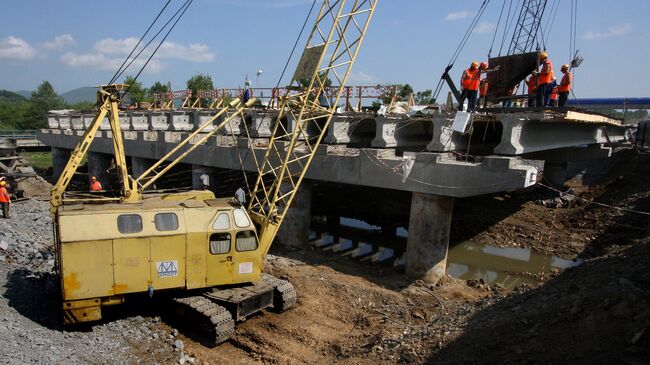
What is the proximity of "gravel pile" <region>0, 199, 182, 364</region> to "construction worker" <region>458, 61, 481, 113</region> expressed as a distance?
11.3 m

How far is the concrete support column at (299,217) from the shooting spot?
1558 cm

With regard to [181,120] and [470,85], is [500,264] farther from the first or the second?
[181,120]

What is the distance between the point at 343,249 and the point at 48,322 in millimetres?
10819

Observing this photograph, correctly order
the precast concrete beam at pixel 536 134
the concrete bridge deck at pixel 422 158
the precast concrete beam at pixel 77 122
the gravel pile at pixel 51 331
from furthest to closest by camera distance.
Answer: the precast concrete beam at pixel 77 122, the precast concrete beam at pixel 536 134, the concrete bridge deck at pixel 422 158, the gravel pile at pixel 51 331

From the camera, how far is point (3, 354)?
6.56 m

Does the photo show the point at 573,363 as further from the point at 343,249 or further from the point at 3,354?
the point at 343,249

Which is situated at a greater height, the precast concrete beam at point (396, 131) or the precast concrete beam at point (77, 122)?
the precast concrete beam at point (396, 131)

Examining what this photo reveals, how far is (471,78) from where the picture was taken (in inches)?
587

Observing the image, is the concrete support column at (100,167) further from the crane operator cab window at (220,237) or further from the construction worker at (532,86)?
the construction worker at (532,86)

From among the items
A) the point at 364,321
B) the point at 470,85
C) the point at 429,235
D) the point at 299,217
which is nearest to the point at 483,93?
the point at 470,85

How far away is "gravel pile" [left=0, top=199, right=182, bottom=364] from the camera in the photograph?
23.2 ft

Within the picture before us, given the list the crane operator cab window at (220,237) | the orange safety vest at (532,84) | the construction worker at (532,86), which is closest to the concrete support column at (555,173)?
the construction worker at (532,86)

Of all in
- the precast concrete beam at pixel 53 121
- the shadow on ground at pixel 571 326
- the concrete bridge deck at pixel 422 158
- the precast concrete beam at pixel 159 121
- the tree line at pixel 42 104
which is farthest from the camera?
the tree line at pixel 42 104

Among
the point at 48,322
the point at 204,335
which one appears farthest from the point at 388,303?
the point at 48,322
